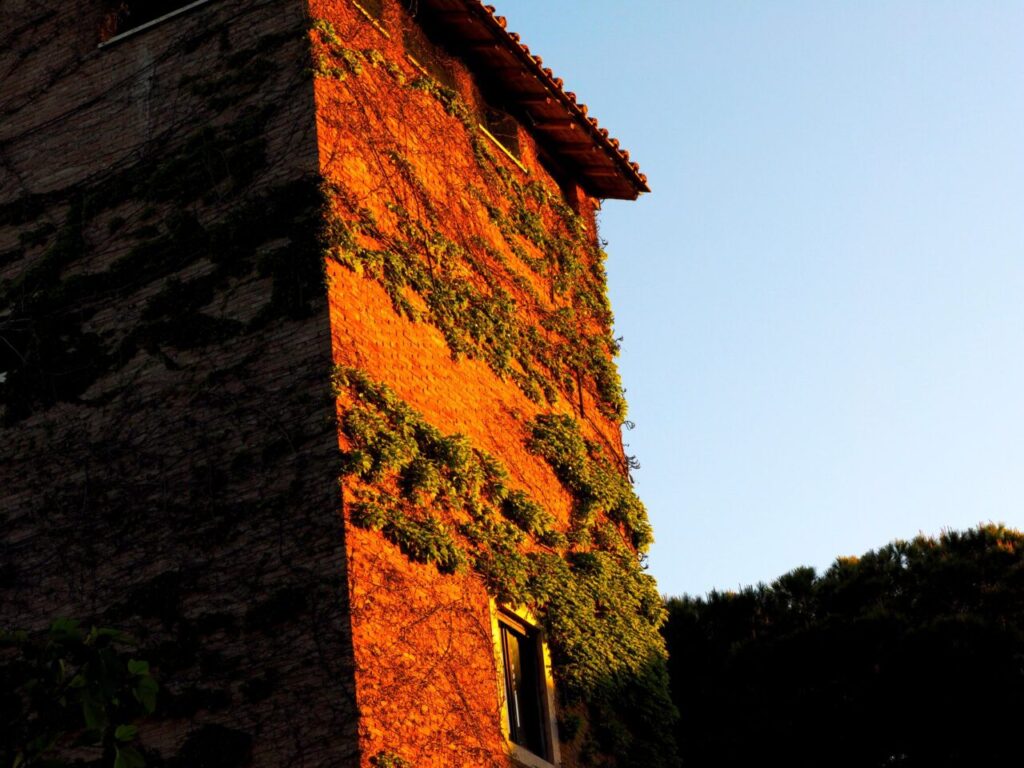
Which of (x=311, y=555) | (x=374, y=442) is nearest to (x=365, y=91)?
(x=374, y=442)

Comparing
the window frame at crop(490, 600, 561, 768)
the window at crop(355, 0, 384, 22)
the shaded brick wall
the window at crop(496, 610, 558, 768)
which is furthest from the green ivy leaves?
the window at crop(355, 0, 384, 22)

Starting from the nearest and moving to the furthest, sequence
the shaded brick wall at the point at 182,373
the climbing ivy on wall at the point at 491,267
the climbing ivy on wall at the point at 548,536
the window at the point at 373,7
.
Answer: the shaded brick wall at the point at 182,373 → the climbing ivy on wall at the point at 548,536 → the climbing ivy on wall at the point at 491,267 → the window at the point at 373,7

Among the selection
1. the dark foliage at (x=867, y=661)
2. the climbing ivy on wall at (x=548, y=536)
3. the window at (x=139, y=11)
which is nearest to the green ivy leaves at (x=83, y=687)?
the climbing ivy on wall at (x=548, y=536)

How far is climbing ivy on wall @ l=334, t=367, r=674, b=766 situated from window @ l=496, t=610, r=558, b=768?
19 centimetres

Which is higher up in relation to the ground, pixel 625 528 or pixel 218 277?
pixel 218 277

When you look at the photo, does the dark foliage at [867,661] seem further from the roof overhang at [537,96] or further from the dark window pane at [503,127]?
the dark window pane at [503,127]

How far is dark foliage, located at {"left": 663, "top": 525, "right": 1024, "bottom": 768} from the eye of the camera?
18.2 metres

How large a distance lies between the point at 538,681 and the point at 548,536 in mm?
1306

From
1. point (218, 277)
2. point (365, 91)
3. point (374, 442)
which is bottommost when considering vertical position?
point (374, 442)

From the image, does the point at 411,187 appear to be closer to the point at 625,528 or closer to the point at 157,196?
the point at 157,196

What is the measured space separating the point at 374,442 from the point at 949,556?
Answer: 1164 centimetres

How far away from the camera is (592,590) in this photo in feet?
44.5

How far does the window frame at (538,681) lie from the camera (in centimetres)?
1170

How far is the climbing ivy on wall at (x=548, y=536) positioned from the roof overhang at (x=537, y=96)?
138 inches
